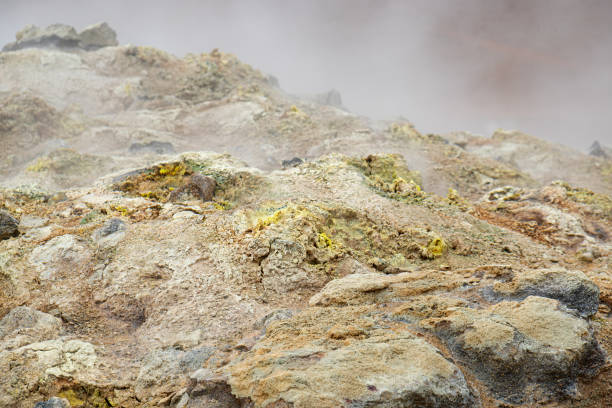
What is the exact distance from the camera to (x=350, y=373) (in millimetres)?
3840

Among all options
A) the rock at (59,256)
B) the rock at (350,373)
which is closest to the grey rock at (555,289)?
the rock at (350,373)

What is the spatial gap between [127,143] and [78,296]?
58.0 feet

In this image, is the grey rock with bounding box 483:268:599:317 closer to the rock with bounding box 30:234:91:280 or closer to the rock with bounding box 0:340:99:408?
the rock with bounding box 0:340:99:408

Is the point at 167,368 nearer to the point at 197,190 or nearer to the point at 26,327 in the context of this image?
the point at 26,327

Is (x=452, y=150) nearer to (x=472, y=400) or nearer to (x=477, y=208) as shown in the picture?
(x=477, y=208)

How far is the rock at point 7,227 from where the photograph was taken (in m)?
9.08

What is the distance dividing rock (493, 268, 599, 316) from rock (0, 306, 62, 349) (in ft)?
24.1

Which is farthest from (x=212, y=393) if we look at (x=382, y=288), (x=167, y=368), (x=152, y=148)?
(x=152, y=148)

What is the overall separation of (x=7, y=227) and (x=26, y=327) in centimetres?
389

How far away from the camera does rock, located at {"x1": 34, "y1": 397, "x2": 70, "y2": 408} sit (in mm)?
5066

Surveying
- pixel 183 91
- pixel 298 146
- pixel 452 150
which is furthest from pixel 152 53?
pixel 452 150

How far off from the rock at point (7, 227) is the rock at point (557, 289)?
10.6 metres

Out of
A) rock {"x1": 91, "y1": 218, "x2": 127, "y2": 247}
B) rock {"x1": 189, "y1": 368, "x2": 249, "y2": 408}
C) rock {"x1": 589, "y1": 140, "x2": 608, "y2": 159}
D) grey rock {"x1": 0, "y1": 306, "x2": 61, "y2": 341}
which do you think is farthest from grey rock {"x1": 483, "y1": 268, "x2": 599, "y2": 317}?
rock {"x1": 589, "y1": 140, "x2": 608, "y2": 159}

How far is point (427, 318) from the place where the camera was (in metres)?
5.15
